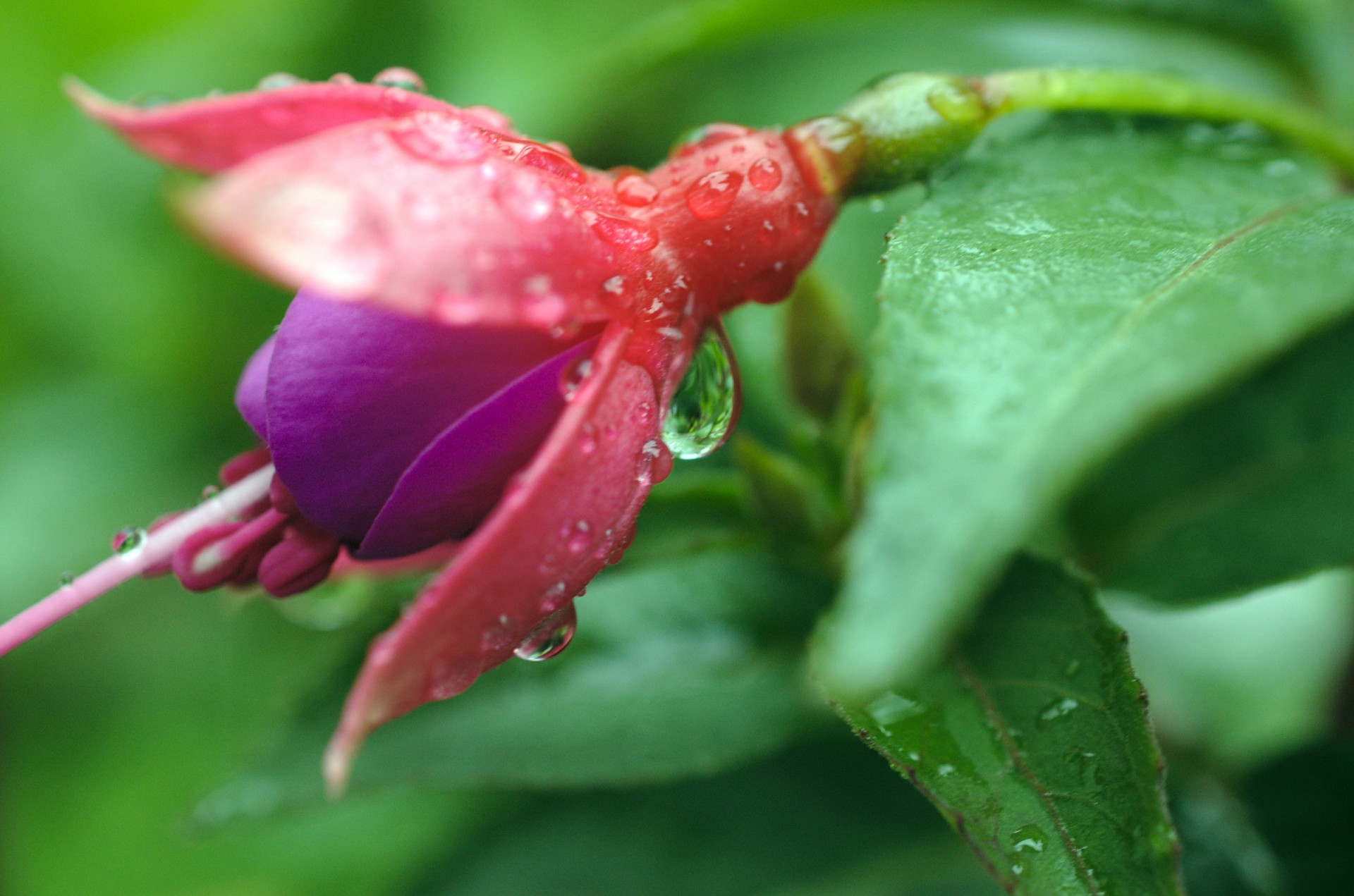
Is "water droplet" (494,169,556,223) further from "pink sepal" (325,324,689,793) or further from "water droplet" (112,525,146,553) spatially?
"water droplet" (112,525,146,553)

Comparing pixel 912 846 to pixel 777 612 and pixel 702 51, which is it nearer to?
pixel 777 612

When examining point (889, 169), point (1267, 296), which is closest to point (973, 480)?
point (1267, 296)

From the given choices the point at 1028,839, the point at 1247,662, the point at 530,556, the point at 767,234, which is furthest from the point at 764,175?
the point at 1247,662

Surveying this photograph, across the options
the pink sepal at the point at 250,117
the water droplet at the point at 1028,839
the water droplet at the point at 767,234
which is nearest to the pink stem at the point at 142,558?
the pink sepal at the point at 250,117

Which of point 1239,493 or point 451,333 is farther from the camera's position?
point 1239,493

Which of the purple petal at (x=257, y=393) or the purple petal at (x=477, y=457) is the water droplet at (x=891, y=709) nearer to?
the purple petal at (x=477, y=457)

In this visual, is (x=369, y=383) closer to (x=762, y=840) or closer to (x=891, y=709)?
(x=891, y=709)

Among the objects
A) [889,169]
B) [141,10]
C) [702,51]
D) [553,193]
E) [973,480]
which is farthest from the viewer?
[141,10]
